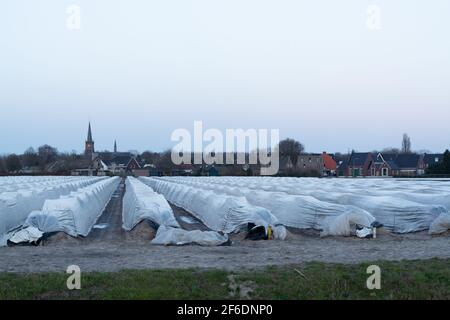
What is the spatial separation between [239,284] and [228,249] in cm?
454

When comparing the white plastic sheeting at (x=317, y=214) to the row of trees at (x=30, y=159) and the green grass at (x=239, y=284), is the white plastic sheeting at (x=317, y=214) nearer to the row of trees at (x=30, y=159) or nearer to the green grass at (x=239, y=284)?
the green grass at (x=239, y=284)

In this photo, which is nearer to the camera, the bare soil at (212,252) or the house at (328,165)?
the bare soil at (212,252)

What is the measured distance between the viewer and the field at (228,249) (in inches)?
314

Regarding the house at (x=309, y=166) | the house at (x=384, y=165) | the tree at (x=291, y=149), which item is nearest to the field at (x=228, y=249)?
the house at (x=309, y=166)

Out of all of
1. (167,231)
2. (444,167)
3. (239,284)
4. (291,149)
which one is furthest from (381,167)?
(239,284)

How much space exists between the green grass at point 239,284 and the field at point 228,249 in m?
→ 0.02

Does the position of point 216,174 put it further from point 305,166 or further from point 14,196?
point 14,196

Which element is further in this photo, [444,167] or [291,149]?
[291,149]

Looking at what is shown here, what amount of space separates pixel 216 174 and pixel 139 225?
70.4m

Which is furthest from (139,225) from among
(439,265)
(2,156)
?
(2,156)

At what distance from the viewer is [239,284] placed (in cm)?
813

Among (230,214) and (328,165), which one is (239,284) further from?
(328,165)

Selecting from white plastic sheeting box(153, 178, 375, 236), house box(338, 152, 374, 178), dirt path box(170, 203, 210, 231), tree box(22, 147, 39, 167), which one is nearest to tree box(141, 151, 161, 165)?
tree box(22, 147, 39, 167)

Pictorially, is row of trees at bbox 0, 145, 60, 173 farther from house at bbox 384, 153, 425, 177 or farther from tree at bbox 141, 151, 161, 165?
house at bbox 384, 153, 425, 177
